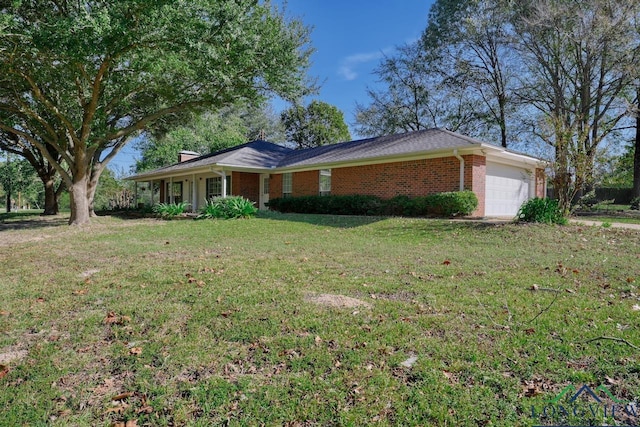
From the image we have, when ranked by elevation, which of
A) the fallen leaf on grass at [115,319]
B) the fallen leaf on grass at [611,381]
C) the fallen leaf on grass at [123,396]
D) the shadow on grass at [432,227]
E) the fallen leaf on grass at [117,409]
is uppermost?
the shadow on grass at [432,227]

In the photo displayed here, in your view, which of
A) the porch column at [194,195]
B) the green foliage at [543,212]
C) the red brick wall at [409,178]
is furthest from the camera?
the porch column at [194,195]

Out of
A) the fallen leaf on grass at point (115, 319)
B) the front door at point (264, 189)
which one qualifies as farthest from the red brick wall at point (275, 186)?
the fallen leaf on grass at point (115, 319)

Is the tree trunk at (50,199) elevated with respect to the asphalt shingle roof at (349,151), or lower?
lower

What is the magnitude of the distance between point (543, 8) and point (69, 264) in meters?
21.0

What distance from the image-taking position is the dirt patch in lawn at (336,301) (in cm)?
423

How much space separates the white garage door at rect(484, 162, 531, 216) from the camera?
14.6 metres

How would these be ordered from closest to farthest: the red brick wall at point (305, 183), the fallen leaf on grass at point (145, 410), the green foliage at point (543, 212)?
the fallen leaf on grass at point (145, 410), the green foliage at point (543, 212), the red brick wall at point (305, 183)

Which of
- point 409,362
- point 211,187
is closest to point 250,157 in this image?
point 211,187

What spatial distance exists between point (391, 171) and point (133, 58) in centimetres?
1016

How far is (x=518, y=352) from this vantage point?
3.05 metres

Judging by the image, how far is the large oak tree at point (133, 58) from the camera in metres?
9.69

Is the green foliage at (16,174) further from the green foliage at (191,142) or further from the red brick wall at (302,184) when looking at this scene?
the red brick wall at (302,184)

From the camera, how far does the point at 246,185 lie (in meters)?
20.8

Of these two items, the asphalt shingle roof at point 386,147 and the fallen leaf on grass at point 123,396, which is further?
the asphalt shingle roof at point 386,147
